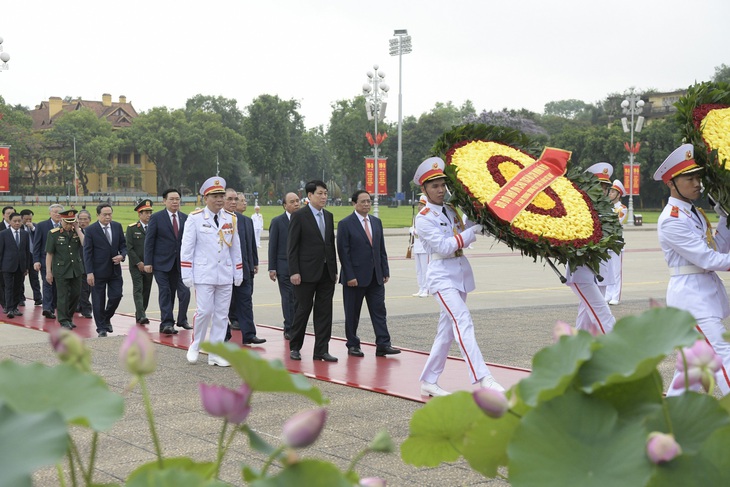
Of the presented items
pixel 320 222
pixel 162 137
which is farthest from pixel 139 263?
pixel 162 137

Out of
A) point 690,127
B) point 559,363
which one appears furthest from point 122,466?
point 559,363

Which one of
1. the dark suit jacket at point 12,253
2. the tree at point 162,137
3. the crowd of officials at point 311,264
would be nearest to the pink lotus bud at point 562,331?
the crowd of officials at point 311,264

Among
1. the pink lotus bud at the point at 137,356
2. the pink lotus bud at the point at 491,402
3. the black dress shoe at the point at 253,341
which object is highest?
the pink lotus bud at the point at 137,356

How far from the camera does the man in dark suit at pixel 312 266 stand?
32.6 ft

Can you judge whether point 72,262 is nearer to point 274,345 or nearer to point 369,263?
point 274,345

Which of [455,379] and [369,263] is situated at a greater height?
[369,263]

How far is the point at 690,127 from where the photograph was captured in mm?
6266

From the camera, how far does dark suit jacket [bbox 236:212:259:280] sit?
1147 centimetres

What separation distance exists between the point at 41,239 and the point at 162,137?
84.6m

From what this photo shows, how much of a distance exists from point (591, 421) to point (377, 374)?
7627 millimetres

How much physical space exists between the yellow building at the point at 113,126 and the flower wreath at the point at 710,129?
96119 mm

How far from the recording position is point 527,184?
684 cm

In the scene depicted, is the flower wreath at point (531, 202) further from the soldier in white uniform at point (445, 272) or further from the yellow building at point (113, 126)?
the yellow building at point (113, 126)

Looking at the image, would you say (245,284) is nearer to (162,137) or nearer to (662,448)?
(662,448)
